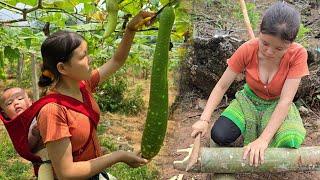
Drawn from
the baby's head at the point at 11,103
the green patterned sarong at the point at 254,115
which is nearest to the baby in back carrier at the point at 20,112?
the baby's head at the point at 11,103

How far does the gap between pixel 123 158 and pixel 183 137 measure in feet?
8.21

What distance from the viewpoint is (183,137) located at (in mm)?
4465

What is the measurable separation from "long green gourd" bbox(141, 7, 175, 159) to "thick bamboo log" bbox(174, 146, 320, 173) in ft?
3.85

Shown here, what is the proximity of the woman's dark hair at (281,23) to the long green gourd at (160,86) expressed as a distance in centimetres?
101

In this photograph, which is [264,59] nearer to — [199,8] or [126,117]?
[199,8]

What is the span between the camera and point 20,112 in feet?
7.57

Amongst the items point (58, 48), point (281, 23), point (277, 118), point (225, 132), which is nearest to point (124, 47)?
point (58, 48)

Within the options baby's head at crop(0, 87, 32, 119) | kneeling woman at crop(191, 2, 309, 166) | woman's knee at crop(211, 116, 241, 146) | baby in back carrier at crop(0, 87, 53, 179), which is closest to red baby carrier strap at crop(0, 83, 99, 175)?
baby in back carrier at crop(0, 87, 53, 179)

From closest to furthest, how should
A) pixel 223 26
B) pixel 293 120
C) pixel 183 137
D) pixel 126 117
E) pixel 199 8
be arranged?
pixel 293 120
pixel 183 137
pixel 223 26
pixel 199 8
pixel 126 117

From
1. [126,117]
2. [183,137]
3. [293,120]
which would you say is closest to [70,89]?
[293,120]

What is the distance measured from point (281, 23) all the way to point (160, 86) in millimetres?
1132

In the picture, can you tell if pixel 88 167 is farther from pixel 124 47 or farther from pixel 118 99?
pixel 118 99

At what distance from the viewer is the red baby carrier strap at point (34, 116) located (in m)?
1.97

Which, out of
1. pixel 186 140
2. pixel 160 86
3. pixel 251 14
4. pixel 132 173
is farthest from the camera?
pixel 251 14
